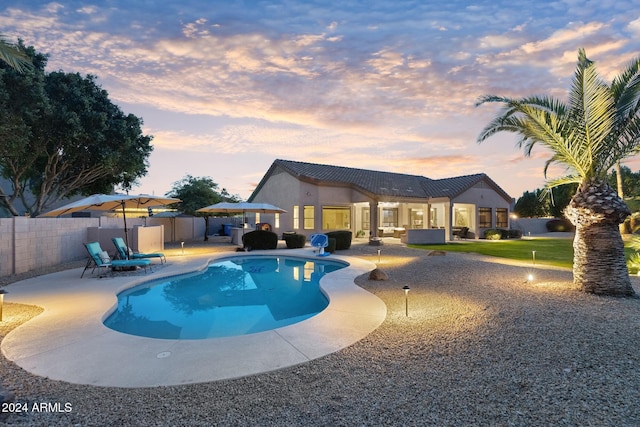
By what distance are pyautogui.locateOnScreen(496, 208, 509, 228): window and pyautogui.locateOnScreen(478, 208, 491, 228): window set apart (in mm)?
1488

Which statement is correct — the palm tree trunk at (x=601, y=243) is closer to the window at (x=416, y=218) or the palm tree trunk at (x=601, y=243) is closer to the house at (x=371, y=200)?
the house at (x=371, y=200)

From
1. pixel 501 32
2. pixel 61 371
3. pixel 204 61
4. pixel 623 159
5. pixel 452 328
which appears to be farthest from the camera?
pixel 204 61

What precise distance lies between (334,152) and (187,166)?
1495 cm

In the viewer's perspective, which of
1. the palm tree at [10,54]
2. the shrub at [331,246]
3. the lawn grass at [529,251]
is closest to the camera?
the palm tree at [10,54]

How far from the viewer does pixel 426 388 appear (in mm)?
3605

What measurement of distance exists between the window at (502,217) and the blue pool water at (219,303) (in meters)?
23.8

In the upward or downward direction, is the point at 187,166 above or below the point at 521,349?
above

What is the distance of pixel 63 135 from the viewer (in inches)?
630

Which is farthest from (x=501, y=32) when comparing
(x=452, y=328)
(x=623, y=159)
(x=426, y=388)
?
(x=426, y=388)

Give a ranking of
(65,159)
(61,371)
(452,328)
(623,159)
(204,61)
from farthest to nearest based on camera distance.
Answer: (65,159), (204,61), (623,159), (452,328), (61,371)

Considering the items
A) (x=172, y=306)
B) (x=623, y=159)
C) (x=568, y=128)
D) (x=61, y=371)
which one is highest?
(x=568, y=128)

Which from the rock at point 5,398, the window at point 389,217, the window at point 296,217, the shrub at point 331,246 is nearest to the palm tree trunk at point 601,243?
the rock at point 5,398

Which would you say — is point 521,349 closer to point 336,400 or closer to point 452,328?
point 452,328

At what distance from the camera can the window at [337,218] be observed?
2556 centimetres
